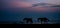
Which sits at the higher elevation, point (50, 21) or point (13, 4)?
point (13, 4)

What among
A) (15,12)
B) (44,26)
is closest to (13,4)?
(15,12)

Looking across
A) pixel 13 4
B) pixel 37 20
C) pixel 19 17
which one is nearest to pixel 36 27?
pixel 37 20

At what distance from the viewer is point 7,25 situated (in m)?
3.88

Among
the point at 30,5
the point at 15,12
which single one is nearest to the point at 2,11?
the point at 15,12

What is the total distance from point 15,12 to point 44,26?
629 mm

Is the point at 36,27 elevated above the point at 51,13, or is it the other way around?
the point at 51,13

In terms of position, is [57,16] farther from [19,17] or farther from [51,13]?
[19,17]

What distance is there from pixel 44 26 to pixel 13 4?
75 cm

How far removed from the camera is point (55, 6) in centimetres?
391

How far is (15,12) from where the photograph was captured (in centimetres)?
393

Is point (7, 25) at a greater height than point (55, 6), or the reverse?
point (55, 6)

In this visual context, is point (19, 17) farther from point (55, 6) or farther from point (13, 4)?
point (55, 6)

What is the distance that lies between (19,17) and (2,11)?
13.8 inches

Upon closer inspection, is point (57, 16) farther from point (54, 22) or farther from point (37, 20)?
point (37, 20)
